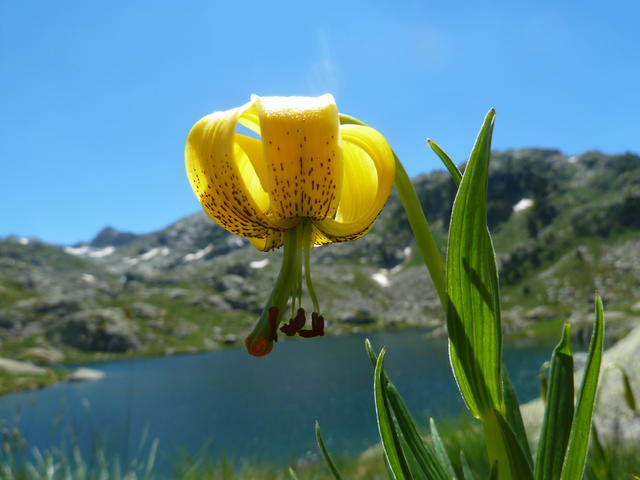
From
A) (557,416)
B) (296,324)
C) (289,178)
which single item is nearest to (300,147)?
(289,178)

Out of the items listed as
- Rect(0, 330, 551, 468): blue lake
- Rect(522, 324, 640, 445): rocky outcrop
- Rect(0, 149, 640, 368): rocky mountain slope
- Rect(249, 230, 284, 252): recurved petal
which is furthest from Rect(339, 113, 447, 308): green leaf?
Rect(0, 149, 640, 368): rocky mountain slope

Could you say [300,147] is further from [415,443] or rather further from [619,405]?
[619,405]

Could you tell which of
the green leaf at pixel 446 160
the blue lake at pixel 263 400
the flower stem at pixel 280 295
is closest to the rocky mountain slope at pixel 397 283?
the blue lake at pixel 263 400

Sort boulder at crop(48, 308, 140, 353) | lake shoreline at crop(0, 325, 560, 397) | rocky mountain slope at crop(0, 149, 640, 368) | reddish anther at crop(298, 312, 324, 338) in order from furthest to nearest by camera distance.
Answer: boulder at crop(48, 308, 140, 353), rocky mountain slope at crop(0, 149, 640, 368), lake shoreline at crop(0, 325, 560, 397), reddish anther at crop(298, 312, 324, 338)

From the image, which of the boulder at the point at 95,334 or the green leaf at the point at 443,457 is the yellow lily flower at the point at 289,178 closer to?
the green leaf at the point at 443,457

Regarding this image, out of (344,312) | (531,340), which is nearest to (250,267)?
(344,312)

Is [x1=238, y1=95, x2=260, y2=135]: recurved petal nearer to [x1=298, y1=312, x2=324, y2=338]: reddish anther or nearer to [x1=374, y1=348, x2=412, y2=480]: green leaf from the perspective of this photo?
[x1=298, y1=312, x2=324, y2=338]: reddish anther
